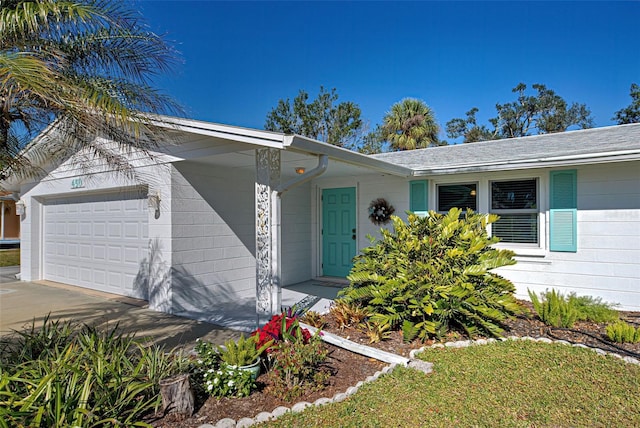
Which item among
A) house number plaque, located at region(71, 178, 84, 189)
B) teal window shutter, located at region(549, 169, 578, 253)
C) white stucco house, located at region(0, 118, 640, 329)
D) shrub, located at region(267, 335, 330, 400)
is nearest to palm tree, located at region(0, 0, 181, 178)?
white stucco house, located at region(0, 118, 640, 329)

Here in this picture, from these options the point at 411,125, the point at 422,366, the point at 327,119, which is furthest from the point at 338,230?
the point at 327,119

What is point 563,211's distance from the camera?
6.14m

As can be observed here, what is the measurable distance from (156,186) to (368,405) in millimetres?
5162

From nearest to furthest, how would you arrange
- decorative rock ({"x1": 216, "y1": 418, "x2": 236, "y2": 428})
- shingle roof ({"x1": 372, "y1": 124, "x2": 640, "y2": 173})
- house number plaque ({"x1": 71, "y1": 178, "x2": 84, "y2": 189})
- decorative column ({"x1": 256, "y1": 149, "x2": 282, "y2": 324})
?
decorative rock ({"x1": 216, "y1": 418, "x2": 236, "y2": 428})
decorative column ({"x1": 256, "y1": 149, "x2": 282, "y2": 324})
shingle roof ({"x1": 372, "y1": 124, "x2": 640, "y2": 173})
house number plaque ({"x1": 71, "y1": 178, "x2": 84, "y2": 189})

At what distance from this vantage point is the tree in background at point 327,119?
23.2 m

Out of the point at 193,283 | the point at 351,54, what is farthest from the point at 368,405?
the point at 351,54

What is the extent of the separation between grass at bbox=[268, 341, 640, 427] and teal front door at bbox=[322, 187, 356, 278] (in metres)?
4.61

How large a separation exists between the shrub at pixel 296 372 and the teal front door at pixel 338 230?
514 cm

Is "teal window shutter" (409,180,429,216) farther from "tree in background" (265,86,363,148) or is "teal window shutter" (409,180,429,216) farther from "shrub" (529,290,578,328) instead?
"tree in background" (265,86,363,148)

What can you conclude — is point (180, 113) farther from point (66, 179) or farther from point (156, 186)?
point (66, 179)

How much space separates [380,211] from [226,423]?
5800 mm

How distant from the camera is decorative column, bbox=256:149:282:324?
17.2 ft

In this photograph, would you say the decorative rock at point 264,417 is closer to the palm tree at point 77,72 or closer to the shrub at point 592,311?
the palm tree at point 77,72

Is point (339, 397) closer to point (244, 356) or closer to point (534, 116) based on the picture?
point (244, 356)
